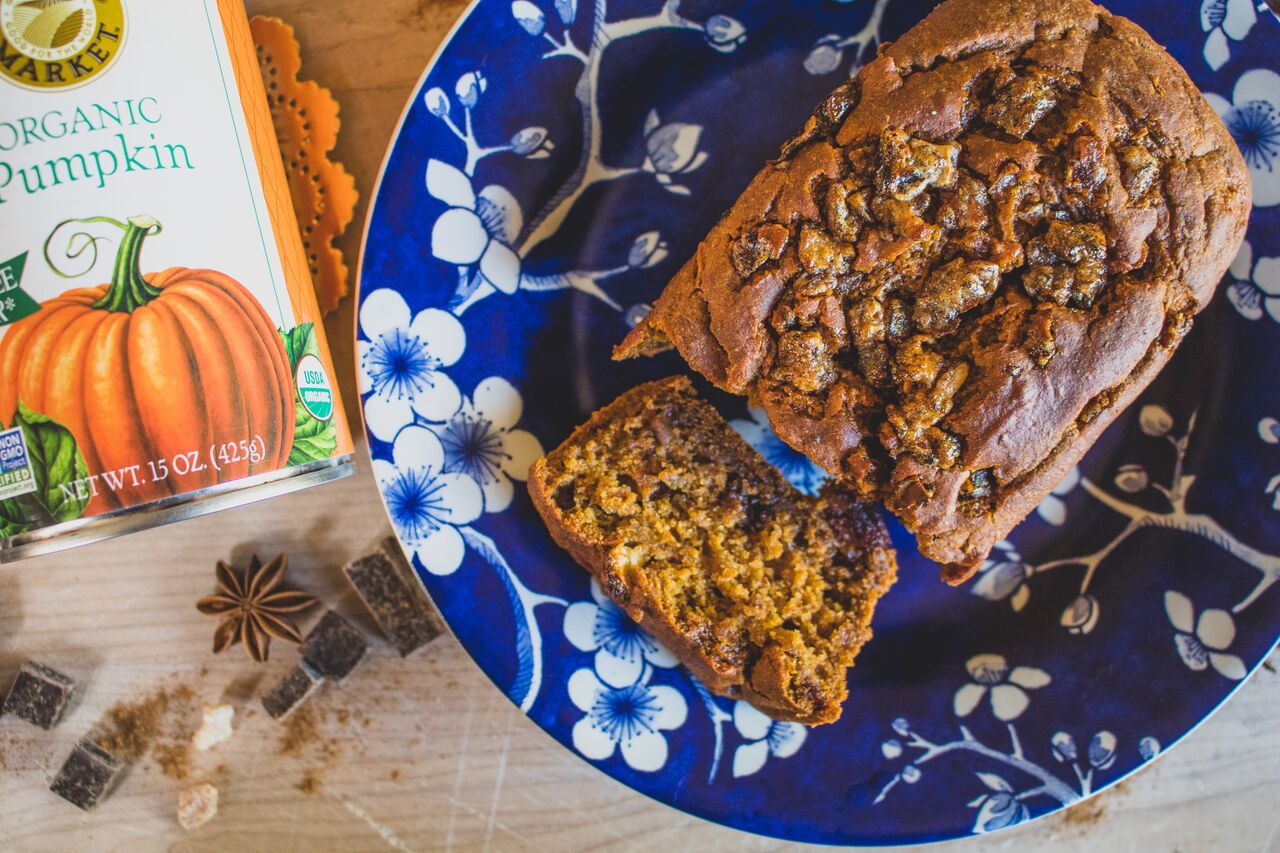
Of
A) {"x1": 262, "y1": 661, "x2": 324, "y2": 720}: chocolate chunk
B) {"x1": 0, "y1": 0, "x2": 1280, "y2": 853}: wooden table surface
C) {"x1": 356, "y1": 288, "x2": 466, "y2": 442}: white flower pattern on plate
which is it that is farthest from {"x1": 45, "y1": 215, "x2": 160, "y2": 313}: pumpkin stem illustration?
{"x1": 262, "y1": 661, "x2": 324, "y2": 720}: chocolate chunk

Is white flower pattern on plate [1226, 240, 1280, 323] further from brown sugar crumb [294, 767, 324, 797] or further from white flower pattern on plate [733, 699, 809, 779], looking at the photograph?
brown sugar crumb [294, 767, 324, 797]

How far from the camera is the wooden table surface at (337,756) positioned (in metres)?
2.30

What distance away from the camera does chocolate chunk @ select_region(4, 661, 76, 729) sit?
2.22 meters

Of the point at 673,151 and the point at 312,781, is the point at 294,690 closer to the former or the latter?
the point at 312,781

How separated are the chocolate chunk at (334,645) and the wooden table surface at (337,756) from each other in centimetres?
8

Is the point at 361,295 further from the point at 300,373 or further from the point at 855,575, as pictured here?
the point at 855,575

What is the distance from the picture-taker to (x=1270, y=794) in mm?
2324

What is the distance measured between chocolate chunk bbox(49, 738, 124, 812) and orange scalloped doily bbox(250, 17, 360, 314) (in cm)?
153

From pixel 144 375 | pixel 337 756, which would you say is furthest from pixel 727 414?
pixel 337 756

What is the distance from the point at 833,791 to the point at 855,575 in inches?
23.5

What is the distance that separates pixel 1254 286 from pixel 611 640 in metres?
1.95

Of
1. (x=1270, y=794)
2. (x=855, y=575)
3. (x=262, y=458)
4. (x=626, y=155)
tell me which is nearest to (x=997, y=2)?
(x=626, y=155)

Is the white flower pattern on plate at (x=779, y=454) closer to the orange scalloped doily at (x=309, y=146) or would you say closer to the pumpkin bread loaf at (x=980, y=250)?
the pumpkin bread loaf at (x=980, y=250)

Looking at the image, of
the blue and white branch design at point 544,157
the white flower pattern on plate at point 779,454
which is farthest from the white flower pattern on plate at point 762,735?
the blue and white branch design at point 544,157
